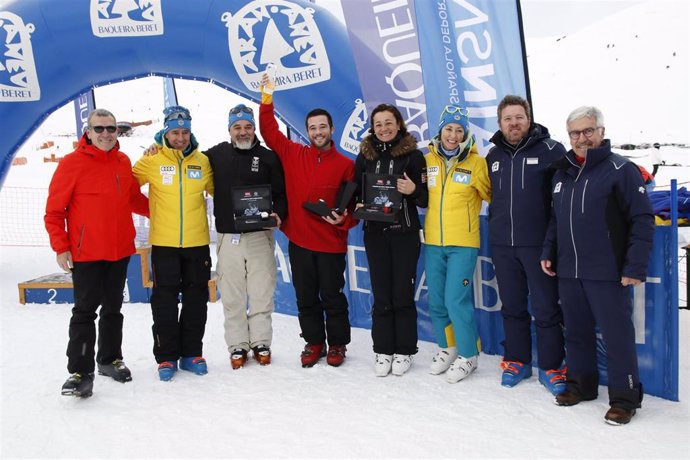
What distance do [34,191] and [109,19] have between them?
11644mm

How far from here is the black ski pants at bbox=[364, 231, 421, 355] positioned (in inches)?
136

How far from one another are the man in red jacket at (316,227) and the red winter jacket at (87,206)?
1057mm

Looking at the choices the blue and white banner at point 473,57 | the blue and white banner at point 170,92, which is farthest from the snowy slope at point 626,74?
the blue and white banner at point 473,57

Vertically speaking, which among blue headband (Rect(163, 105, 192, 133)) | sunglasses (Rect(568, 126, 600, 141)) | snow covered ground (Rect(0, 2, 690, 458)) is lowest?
snow covered ground (Rect(0, 2, 690, 458))

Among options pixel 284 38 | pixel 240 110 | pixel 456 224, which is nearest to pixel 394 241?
pixel 456 224

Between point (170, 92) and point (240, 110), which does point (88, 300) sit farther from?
point (170, 92)

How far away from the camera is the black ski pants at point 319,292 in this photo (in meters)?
3.64

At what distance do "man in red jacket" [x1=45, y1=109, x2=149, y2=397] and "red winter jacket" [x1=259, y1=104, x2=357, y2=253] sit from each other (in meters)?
1.03

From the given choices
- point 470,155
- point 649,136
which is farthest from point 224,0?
point 649,136

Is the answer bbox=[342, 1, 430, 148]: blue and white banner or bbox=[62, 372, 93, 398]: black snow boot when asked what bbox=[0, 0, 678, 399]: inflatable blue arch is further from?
bbox=[62, 372, 93, 398]: black snow boot

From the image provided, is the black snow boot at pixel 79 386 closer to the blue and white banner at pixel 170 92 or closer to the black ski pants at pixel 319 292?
the black ski pants at pixel 319 292

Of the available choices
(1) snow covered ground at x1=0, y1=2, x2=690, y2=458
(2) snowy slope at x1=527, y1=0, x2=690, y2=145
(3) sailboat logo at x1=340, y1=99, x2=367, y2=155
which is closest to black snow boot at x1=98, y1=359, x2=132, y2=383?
(1) snow covered ground at x1=0, y1=2, x2=690, y2=458

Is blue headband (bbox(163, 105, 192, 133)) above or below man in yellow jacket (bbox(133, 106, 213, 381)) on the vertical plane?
above

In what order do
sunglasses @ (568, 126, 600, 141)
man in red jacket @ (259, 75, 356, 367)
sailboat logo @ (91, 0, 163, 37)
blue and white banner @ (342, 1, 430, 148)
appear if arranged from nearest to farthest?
sunglasses @ (568, 126, 600, 141)
man in red jacket @ (259, 75, 356, 367)
blue and white banner @ (342, 1, 430, 148)
sailboat logo @ (91, 0, 163, 37)
